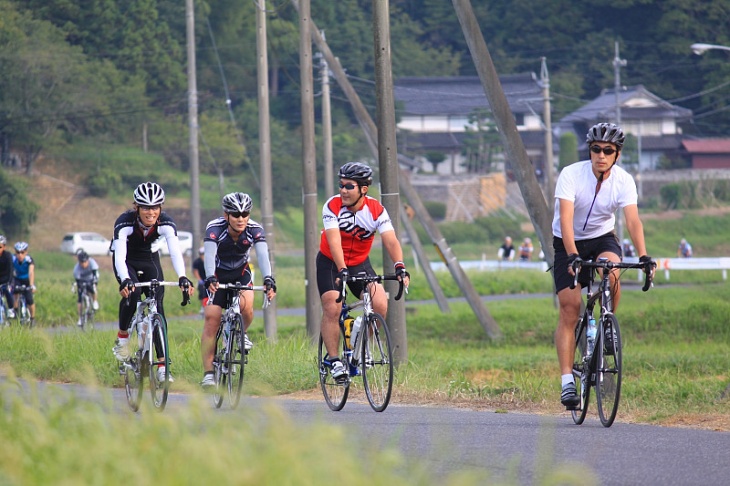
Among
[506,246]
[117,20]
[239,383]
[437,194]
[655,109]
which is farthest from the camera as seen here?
[655,109]

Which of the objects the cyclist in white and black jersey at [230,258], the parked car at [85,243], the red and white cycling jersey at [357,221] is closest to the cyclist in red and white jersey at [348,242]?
the red and white cycling jersey at [357,221]

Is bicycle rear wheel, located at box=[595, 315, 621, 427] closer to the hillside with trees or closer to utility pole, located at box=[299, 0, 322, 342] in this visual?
utility pole, located at box=[299, 0, 322, 342]

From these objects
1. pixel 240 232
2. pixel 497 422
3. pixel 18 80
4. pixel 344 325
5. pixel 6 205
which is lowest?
pixel 497 422

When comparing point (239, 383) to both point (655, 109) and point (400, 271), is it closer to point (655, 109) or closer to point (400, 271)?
point (400, 271)

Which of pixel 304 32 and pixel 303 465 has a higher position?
pixel 304 32

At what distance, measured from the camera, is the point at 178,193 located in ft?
196

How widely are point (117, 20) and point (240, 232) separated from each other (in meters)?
50.8

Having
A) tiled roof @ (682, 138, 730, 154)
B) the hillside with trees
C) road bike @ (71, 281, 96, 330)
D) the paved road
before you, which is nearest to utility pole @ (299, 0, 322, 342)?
road bike @ (71, 281, 96, 330)

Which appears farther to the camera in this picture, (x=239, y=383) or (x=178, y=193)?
(x=178, y=193)

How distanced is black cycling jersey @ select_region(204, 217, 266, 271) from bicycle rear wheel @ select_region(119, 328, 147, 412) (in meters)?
0.95

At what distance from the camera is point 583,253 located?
8.97 metres

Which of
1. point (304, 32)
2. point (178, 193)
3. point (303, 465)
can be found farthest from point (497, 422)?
point (178, 193)

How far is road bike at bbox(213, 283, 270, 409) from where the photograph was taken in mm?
10133

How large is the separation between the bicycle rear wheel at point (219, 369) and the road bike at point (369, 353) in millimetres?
914
